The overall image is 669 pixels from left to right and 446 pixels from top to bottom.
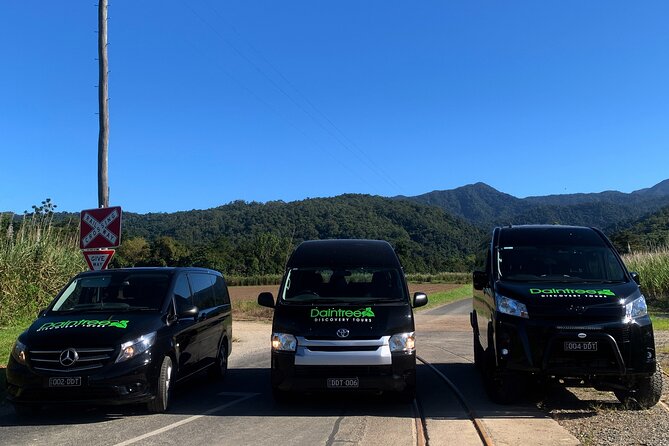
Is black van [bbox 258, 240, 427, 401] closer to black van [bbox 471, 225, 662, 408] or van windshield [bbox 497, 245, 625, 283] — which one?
black van [bbox 471, 225, 662, 408]

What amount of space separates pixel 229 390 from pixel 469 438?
4.46m

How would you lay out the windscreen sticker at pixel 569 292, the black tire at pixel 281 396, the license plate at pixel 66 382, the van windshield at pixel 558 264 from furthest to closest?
the van windshield at pixel 558 264 < the black tire at pixel 281 396 < the windscreen sticker at pixel 569 292 < the license plate at pixel 66 382

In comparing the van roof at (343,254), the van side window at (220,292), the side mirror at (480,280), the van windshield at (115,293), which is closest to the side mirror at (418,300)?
the van roof at (343,254)

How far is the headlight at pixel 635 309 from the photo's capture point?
701 centimetres

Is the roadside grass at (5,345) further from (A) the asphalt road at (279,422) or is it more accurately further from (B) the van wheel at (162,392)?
(B) the van wheel at (162,392)

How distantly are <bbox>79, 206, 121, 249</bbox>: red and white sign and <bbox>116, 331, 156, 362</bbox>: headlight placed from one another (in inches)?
207

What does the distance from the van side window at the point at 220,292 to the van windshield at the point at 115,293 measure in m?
2.14

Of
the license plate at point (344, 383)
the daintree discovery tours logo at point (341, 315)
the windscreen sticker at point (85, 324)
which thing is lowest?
the license plate at point (344, 383)

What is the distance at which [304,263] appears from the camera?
8.77 meters

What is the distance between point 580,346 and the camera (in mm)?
6902

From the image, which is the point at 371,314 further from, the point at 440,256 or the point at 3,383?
the point at 440,256

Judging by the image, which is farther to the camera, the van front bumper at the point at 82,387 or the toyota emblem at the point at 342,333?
the toyota emblem at the point at 342,333

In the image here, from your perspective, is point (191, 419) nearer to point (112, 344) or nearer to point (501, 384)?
point (112, 344)

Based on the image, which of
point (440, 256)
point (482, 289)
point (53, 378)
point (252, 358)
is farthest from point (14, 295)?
point (440, 256)
